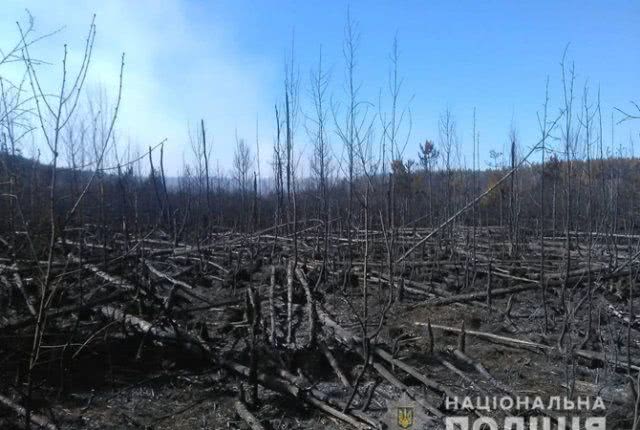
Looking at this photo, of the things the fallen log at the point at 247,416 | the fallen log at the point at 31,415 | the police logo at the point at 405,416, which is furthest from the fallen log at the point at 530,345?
the fallen log at the point at 31,415

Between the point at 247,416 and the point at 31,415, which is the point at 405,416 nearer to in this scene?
the point at 247,416

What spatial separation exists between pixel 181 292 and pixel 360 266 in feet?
9.72

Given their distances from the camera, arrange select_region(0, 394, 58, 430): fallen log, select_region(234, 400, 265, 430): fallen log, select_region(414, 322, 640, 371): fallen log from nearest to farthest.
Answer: select_region(0, 394, 58, 430): fallen log
select_region(234, 400, 265, 430): fallen log
select_region(414, 322, 640, 371): fallen log

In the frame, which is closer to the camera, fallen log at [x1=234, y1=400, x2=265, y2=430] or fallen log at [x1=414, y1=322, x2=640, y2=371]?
fallen log at [x1=234, y1=400, x2=265, y2=430]

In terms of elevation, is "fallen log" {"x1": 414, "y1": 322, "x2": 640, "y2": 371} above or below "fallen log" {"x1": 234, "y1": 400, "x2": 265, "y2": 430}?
above

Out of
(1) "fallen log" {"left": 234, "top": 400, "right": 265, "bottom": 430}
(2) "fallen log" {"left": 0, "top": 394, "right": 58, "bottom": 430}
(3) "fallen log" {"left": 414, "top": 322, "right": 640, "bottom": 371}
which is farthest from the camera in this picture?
(3) "fallen log" {"left": 414, "top": 322, "right": 640, "bottom": 371}

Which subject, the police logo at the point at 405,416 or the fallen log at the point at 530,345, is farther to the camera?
the fallen log at the point at 530,345

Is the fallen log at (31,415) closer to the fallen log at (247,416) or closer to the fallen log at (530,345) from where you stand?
the fallen log at (247,416)

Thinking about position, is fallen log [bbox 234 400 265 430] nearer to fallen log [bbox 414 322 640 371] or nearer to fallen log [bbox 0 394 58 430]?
fallen log [bbox 0 394 58 430]

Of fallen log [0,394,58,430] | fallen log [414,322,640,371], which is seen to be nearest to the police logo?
fallen log [414,322,640,371]

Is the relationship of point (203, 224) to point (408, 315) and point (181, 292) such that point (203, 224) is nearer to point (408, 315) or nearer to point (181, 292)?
point (181, 292)

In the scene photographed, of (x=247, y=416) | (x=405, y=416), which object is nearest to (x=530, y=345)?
(x=405, y=416)

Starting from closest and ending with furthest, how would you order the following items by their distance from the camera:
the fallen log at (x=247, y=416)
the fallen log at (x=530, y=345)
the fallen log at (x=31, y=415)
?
the fallen log at (x=31, y=415)
the fallen log at (x=247, y=416)
the fallen log at (x=530, y=345)

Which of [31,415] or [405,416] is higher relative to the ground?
[31,415]
